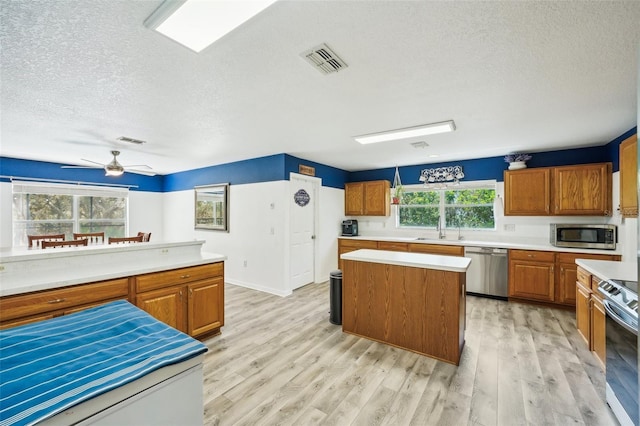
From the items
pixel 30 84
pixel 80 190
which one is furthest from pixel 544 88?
pixel 80 190

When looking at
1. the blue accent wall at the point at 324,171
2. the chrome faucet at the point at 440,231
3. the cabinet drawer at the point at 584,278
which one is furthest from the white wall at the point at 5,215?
the cabinet drawer at the point at 584,278

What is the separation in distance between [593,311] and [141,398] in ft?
11.7

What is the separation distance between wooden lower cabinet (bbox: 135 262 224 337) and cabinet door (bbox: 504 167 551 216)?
15.2 feet

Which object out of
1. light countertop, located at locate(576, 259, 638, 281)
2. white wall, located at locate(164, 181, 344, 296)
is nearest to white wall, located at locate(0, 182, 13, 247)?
white wall, located at locate(164, 181, 344, 296)

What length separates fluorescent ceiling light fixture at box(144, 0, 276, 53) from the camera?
1.32 metres

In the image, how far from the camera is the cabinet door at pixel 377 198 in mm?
5730

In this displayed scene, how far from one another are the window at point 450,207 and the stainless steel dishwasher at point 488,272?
84 cm

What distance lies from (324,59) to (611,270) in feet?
10.0

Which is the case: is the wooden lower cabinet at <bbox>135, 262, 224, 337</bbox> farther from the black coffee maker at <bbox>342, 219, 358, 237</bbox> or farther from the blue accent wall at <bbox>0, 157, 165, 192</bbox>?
the blue accent wall at <bbox>0, 157, 165, 192</bbox>

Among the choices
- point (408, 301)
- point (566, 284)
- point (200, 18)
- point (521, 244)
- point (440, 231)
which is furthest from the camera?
point (440, 231)

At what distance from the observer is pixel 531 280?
Answer: 4.02 metres

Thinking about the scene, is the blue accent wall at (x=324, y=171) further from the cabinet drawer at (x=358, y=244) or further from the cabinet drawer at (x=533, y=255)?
the cabinet drawer at (x=533, y=255)

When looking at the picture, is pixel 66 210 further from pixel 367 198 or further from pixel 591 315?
pixel 591 315

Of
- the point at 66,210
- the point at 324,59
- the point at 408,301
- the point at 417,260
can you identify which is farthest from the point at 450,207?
the point at 66,210
